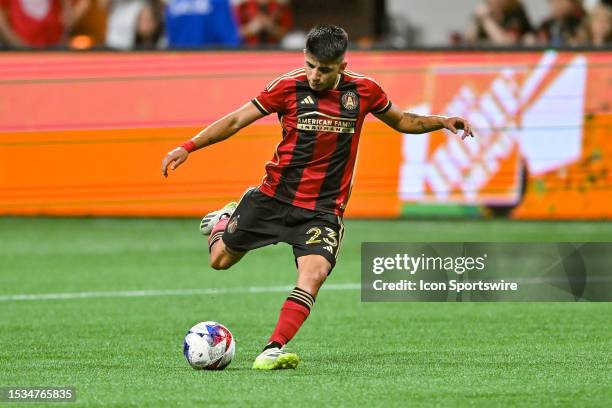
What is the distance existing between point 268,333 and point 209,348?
6.66 feet

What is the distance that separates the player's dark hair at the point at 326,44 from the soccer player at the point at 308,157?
2 centimetres

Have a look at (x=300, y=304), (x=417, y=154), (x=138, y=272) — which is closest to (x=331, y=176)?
(x=300, y=304)

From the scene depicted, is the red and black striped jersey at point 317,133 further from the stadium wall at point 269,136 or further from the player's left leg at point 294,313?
the stadium wall at point 269,136

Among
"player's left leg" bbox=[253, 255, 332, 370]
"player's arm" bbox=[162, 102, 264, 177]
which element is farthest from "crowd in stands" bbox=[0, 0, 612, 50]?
"player's left leg" bbox=[253, 255, 332, 370]

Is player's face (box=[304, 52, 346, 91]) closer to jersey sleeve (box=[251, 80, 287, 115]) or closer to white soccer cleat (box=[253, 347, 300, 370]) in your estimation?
jersey sleeve (box=[251, 80, 287, 115])

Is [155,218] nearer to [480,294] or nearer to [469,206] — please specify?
[469,206]

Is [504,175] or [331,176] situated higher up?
[331,176]

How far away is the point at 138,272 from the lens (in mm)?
13969

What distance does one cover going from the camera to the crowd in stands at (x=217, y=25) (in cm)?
1828

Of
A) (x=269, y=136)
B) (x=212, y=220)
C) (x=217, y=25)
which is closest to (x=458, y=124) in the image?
(x=212, y=220)

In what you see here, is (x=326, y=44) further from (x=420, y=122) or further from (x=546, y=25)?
(x=546, y=25)

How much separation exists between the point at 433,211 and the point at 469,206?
0.43m

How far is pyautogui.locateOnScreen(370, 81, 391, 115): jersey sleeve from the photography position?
Result: 29.2 feet

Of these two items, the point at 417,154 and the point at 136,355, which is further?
the point at 417,154
